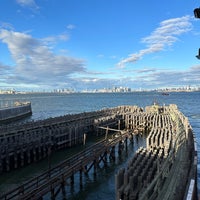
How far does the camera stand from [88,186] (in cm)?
2377

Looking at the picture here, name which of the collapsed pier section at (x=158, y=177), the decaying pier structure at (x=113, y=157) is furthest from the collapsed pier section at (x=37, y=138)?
the collapsed pier section at (x=158, y=177)

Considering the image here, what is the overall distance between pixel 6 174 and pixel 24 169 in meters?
1.99

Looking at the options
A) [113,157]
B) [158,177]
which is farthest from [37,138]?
[158,177]

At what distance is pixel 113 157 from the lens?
31.9 m

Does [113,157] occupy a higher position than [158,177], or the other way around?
[158,177]

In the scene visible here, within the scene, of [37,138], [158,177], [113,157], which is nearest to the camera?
[158,177]

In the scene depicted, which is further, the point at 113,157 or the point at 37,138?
the point at 37,138

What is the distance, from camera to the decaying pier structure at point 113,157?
14820mm

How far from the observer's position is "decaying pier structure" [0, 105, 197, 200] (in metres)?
14.8

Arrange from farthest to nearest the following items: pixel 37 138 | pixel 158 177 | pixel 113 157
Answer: pixel 37 138 < pixel 113 157 < pixel 158 177

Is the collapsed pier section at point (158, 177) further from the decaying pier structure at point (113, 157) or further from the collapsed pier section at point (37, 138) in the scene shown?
the collapsed pier section at point (37, 138)

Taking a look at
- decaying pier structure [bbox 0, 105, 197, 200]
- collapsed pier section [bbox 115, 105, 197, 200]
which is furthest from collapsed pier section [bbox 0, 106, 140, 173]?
collapsed pier section [bbox 115, 105, 197, 200]

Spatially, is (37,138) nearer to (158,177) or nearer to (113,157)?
(113,157)

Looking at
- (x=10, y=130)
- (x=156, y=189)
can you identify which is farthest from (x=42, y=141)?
(x=156, y=189)
